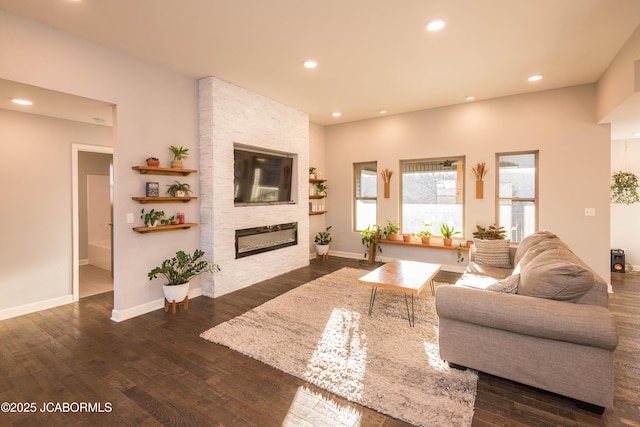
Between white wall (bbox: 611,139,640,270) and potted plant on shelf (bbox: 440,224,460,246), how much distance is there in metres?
3.13

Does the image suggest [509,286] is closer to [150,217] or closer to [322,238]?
[150,217]

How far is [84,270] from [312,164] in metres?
5.05

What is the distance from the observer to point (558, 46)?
3402 millimetres

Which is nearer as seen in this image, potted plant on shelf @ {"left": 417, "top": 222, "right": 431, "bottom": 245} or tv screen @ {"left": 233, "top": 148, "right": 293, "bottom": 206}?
tv screen @ {"left": 233, "top": 148, "right": 293, "bottom": 206}

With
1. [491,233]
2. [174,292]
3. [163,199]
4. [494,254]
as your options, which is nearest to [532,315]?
[494,254]

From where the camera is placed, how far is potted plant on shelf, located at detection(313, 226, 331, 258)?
Result: 6648 millimetres

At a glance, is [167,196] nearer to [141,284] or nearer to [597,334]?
[141,284]

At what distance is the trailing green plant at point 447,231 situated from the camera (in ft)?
18.6

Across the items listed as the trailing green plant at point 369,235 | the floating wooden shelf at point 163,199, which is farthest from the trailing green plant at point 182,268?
the trailing green plant at point 369,235

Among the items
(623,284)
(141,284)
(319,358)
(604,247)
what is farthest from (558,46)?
(141,284)

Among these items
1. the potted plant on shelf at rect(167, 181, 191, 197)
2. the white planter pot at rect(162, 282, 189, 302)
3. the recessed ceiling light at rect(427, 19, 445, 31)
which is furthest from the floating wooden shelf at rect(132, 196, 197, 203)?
the recessed ceiling light at rect(427, 19, 445, 31)

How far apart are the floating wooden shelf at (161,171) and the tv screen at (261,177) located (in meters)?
0.79

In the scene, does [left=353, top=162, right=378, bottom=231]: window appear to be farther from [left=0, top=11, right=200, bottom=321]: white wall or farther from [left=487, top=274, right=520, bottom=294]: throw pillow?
[left=487, top=274, right=520, bottom=294]: throw pillow

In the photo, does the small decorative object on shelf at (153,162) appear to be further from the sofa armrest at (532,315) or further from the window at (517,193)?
the window at (517,193)
